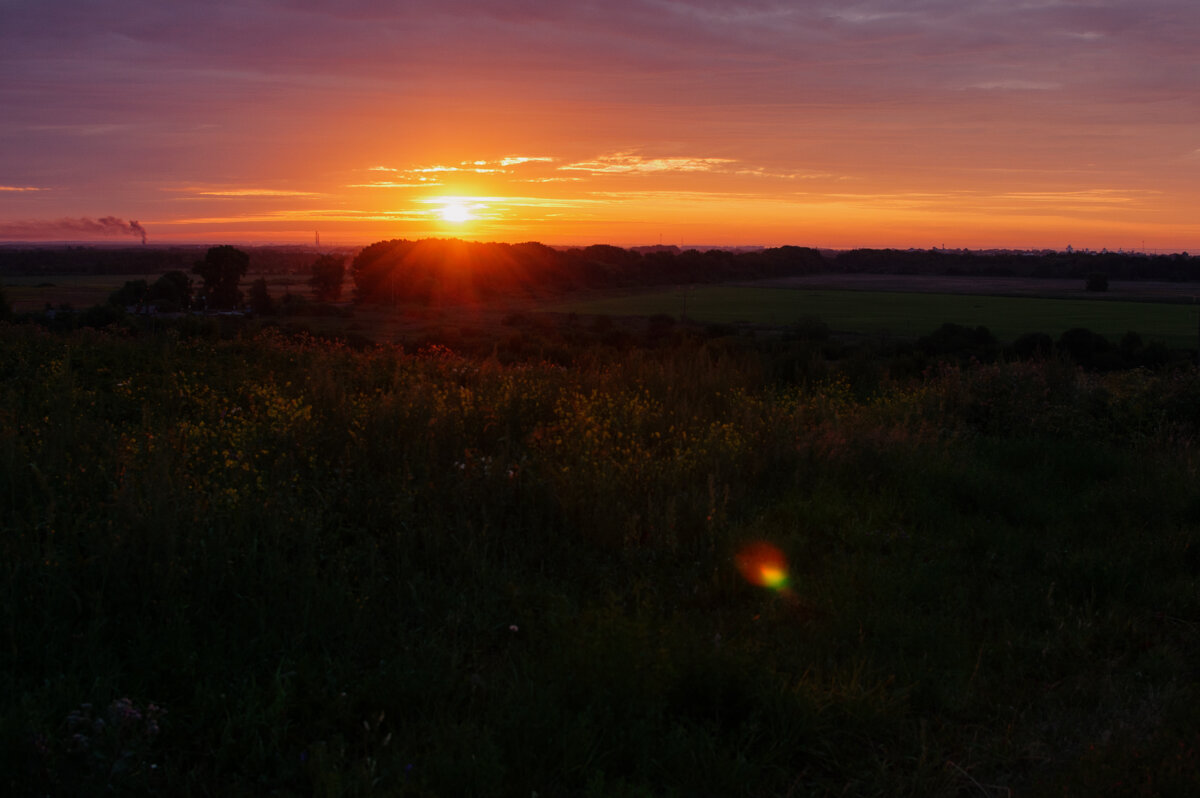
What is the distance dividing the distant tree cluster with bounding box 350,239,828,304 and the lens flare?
72026mm

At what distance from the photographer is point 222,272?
183ft

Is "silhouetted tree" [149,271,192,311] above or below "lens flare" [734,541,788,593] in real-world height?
above

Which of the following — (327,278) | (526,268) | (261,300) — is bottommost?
(261,300)

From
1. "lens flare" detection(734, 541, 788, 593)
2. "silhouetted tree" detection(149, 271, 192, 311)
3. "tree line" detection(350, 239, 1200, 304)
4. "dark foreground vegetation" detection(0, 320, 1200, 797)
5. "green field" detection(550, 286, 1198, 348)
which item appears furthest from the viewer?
"tree line" detection(350, 239, 1200, 304)

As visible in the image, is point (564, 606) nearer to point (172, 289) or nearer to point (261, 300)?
point (172, 289)

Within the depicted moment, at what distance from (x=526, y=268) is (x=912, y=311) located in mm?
42634

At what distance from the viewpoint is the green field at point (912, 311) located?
204 ft

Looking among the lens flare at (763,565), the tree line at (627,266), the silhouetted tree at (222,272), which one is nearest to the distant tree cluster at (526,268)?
the tree line at (627,266)

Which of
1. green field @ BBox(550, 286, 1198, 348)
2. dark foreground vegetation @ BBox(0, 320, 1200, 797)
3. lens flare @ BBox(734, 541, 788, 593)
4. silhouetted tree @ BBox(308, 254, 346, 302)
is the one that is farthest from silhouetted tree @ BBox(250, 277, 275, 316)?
lens flare @ BBox(734, 541, 788, 593)

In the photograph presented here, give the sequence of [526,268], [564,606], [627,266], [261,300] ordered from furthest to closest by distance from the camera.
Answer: [627,266] → [526,268] → [261,300] → [564,606]

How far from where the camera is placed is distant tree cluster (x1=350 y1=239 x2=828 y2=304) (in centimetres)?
7762

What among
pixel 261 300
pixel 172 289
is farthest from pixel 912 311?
pixel 172 289

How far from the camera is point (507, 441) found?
585 centimetres

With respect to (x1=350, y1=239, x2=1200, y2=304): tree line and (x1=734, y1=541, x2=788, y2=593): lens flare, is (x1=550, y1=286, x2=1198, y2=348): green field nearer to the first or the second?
(x1=350, y1=239, x2=1200, y2=304): tree line
